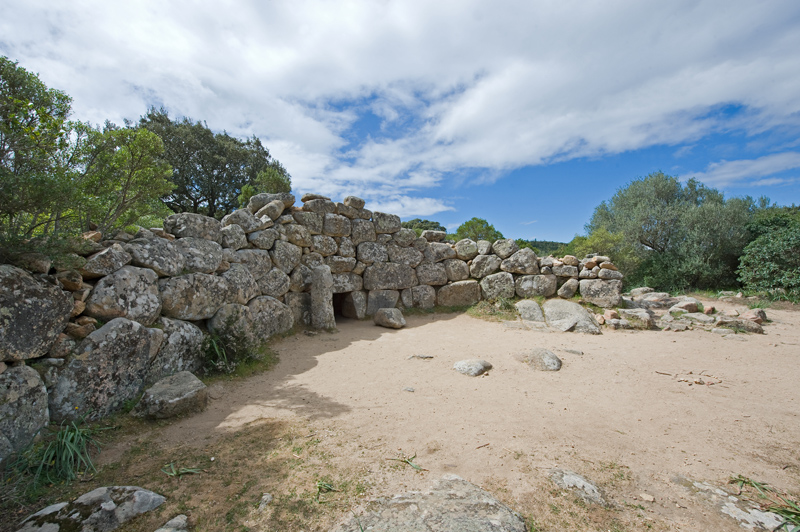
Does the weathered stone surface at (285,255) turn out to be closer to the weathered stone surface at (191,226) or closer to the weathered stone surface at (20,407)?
the weathered stone surface at (191,226)

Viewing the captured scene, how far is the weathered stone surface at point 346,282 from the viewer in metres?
10.3

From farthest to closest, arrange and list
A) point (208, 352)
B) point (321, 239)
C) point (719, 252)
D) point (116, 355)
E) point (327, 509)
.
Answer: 1. point (719, 252)
2. point (321, 239)
3. point (208, 352)
4. point (116, 355)
5. point (327, 509)

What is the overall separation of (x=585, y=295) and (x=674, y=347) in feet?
11.9

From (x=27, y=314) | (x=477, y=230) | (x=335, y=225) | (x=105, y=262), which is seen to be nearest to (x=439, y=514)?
(x=27, y=314)

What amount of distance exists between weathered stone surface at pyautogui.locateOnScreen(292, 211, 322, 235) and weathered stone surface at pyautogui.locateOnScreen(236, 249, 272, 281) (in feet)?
5.01

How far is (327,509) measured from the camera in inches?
105

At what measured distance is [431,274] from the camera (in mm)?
11727

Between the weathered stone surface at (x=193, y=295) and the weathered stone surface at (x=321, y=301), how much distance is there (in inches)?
104

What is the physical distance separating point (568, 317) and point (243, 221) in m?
8.46

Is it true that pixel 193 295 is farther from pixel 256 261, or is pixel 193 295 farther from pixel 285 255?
pixel 285 255

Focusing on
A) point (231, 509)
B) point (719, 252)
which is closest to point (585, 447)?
point (231, 509)

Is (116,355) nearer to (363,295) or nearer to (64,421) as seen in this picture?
(64,421)

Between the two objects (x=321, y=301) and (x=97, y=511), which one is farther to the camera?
(x=321, y=301)

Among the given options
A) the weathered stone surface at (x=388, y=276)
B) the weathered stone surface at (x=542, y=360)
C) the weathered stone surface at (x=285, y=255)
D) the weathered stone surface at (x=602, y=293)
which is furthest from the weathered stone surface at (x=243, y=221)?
the weathered stone surface at (x=602, y=293)
